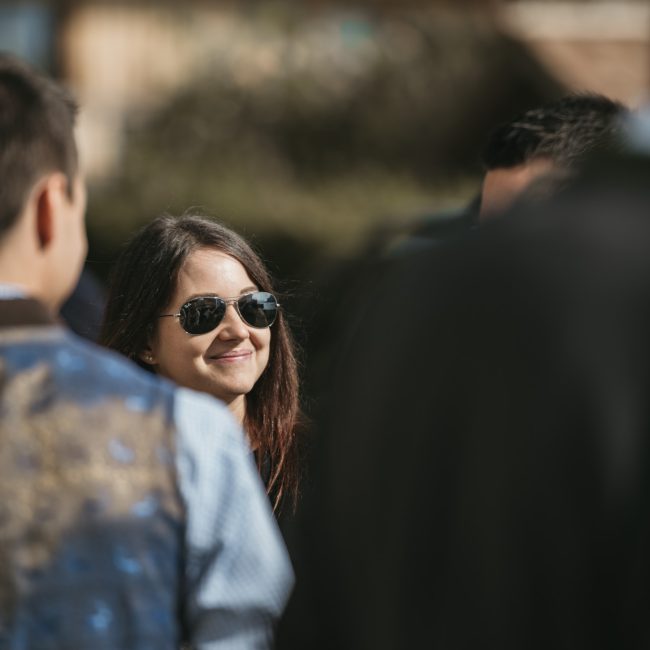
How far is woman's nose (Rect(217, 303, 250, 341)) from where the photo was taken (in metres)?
2.58

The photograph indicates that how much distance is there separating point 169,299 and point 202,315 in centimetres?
8

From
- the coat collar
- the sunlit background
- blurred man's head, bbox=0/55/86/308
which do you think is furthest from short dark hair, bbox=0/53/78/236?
the sunlit background

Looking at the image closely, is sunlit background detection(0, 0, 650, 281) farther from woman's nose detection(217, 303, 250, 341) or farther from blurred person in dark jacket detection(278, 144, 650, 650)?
blurred person in dark jacket detection(278, 144, 650, 650)

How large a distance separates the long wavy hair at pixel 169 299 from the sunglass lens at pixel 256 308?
0.20 feet

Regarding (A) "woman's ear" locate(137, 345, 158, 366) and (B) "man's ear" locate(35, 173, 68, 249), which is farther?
(A) "woman's ear" locate(137, 345, 158, 366)

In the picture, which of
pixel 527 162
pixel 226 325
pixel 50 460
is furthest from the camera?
pixel 527 162

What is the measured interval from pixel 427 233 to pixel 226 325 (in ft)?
3.63

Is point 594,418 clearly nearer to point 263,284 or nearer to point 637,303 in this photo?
point 637,303

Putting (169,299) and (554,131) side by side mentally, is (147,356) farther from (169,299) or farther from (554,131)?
(554,131)

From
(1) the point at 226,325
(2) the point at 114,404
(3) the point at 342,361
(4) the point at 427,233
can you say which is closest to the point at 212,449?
(2) the point at 114,404

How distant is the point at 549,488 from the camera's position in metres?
1.36

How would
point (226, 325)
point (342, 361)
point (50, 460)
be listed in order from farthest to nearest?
point (226, 325), point (50, 460), point (342, 361)

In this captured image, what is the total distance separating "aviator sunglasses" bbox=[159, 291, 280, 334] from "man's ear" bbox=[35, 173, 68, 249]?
0.72m

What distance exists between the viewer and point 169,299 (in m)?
2.61
